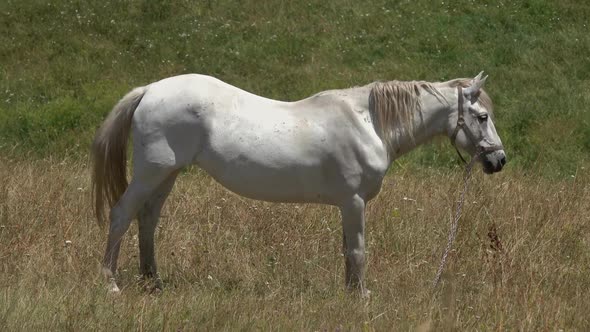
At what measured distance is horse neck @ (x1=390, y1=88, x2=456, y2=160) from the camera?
7141mm

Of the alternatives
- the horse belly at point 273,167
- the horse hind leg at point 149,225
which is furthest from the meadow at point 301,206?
the horse belly at point 273,167

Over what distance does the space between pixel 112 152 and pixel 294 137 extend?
134 centimetres

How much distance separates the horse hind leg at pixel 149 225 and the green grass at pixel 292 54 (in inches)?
281

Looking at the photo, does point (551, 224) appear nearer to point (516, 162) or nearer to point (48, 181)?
point (48, 181)

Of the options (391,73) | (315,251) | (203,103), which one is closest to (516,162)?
(391,73)

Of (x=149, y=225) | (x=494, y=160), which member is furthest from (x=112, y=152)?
(x=494, y=160)

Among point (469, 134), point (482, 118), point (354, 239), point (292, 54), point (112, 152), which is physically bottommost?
point (292, 54)

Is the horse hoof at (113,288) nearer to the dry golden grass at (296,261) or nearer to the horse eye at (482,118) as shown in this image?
the dry golden grass at (296,261)

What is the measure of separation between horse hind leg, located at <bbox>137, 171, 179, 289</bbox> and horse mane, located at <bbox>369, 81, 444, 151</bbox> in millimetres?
1514

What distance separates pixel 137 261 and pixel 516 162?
7.51 meters

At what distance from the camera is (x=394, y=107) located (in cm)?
705

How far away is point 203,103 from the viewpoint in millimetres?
6957

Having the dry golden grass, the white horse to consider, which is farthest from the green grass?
the white horse

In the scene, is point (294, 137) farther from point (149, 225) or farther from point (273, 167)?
point (149, 225)
